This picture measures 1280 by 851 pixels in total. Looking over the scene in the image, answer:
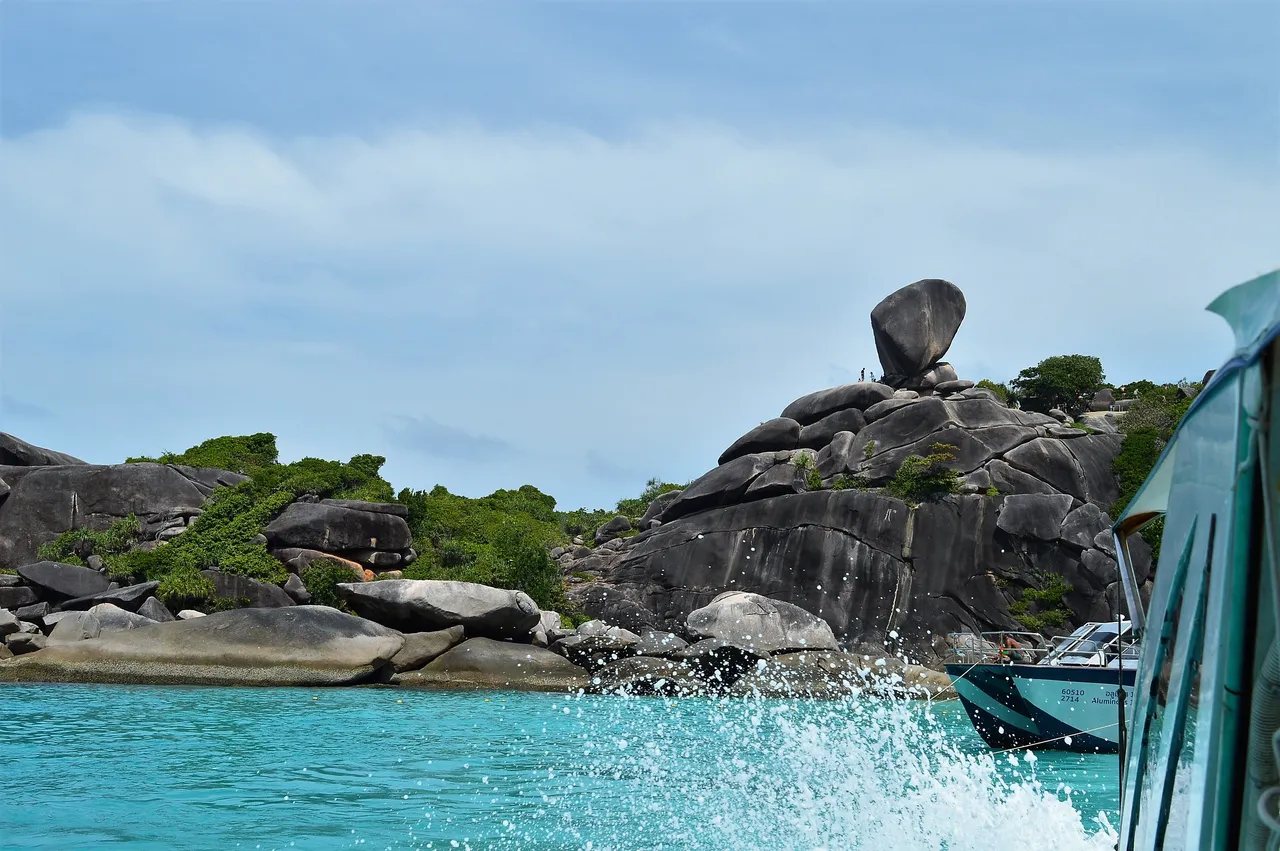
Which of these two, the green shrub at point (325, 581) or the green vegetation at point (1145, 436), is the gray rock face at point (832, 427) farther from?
the green shrub at point (325, 581)

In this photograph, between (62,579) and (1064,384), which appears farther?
(1064,384)

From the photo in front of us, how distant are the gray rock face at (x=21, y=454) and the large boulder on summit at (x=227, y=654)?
16.2m

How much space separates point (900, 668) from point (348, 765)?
68.4 feet

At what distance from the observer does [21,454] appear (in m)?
36.8

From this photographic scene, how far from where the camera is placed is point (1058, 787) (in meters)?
11.6

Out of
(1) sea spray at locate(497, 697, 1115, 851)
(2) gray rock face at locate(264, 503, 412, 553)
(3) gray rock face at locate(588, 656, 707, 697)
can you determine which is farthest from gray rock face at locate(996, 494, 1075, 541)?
(2) gray rock face at locate(264, 503, 412, 553)

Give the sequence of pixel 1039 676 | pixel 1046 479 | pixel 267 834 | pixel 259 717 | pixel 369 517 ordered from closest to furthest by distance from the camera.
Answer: pixel 267 834 < pixel 1039 676 < pixel 259 717 < pixel 369 517 < pixel 1046 479

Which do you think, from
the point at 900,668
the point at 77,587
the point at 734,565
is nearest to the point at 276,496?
the point at 77,587

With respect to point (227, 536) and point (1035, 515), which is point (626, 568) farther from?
point (1035, 515)

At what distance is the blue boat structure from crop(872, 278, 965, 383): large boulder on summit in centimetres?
4411

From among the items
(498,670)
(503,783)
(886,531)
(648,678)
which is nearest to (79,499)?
(498,670)

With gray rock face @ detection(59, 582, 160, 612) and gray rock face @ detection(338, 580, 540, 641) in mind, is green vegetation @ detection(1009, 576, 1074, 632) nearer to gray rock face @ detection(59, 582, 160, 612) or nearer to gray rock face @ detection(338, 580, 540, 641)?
gray rock face @ detection(338, 580, 540, 641)

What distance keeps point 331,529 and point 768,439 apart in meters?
19.5

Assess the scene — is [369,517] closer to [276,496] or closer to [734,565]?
[276,496]
